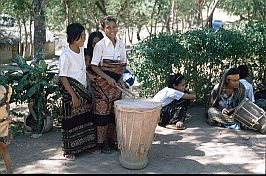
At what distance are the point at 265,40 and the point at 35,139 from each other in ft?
14.3

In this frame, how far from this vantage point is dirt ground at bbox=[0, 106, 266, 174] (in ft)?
14.6

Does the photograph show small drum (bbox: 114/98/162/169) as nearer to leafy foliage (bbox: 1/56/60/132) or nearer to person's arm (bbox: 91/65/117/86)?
person's arm (bbox: 91/65/117/86)

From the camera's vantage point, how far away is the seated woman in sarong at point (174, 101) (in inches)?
238

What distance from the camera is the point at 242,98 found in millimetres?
6098

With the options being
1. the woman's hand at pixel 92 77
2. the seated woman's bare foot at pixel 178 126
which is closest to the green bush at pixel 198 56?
the seated woman's bare foot at pixel 178 126

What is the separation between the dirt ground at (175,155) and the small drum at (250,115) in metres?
0.12

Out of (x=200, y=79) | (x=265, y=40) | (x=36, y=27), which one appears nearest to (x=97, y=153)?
(x=200, y=79)

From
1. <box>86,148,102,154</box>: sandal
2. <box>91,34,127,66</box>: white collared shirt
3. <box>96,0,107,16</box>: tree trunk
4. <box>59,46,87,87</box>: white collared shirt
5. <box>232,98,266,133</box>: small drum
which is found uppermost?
<box>96,0,107,16</box>: tree trunk

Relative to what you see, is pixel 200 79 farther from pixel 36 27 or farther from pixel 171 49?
pixel 36 27

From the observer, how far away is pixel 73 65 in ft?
15.1

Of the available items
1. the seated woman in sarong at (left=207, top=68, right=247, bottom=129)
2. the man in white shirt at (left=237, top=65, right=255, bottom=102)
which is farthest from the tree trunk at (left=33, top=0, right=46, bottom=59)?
the man in white shirt at (left=237, top=65, right=255, bottom=102)

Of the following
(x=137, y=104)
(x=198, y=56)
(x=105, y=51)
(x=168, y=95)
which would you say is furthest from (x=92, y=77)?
(x=198, y=56)

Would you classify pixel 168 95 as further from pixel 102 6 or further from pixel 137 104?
pixel 102 6

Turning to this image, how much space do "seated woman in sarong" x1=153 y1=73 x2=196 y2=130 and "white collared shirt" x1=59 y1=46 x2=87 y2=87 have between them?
5.51ft
